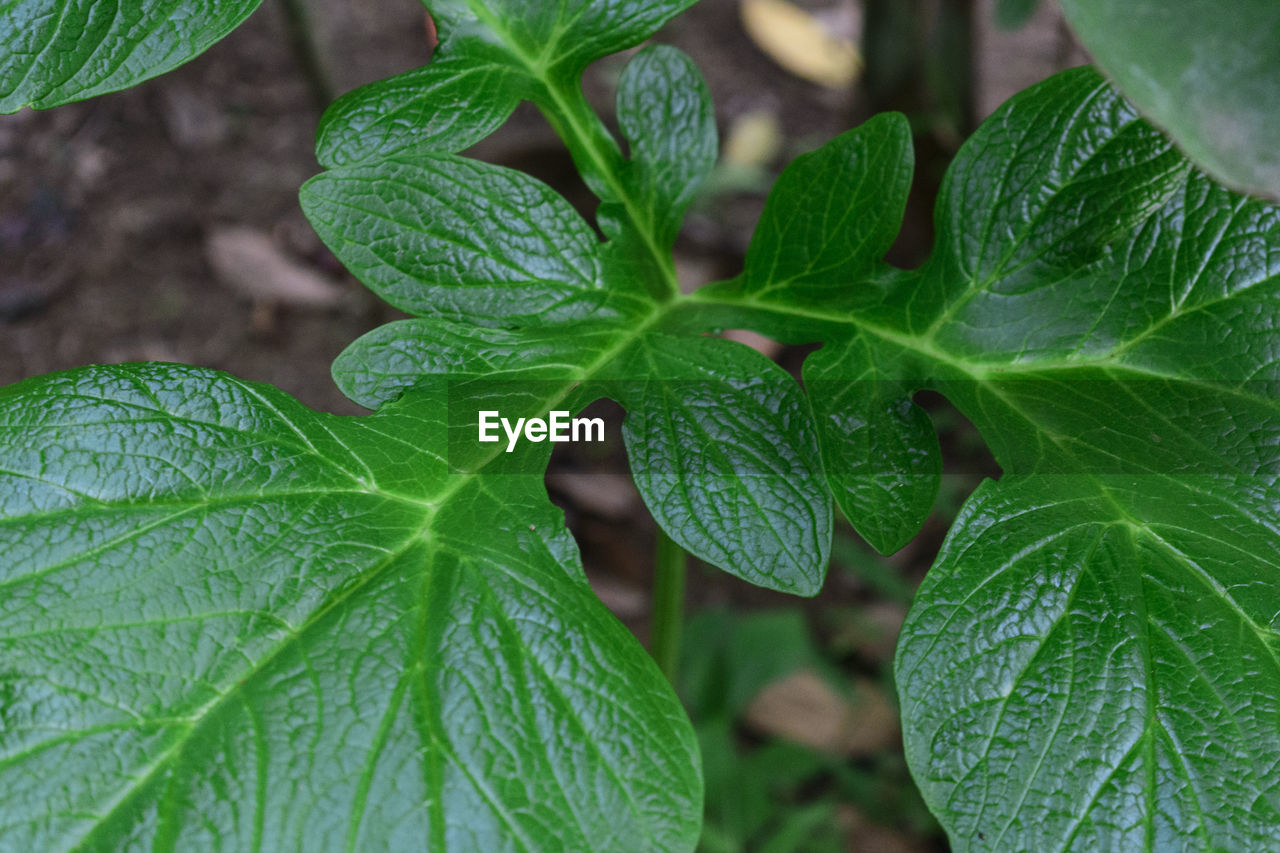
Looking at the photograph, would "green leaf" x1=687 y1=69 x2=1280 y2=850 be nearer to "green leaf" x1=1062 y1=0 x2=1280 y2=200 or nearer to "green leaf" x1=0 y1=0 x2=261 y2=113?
"green leaf" x1=1062 y1=0 x2=1280 y2=200

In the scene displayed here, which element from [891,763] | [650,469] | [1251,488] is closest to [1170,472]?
[1251,488]

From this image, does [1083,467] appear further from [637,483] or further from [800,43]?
[800,43]

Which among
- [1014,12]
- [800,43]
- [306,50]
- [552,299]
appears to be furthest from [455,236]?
[800,43]

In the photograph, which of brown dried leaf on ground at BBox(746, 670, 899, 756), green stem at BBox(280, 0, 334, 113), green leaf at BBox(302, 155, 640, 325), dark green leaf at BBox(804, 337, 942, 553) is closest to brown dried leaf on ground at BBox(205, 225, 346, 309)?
green stem at BBox(280, 0, 334, 113)

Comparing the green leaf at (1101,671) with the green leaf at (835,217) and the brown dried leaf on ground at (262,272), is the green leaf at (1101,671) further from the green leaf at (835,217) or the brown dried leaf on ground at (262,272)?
the brown dried leaf on ground at (262,272)

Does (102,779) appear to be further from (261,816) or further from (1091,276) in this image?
(1091,276)

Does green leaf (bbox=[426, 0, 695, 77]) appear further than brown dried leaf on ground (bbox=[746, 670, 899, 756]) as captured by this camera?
No
